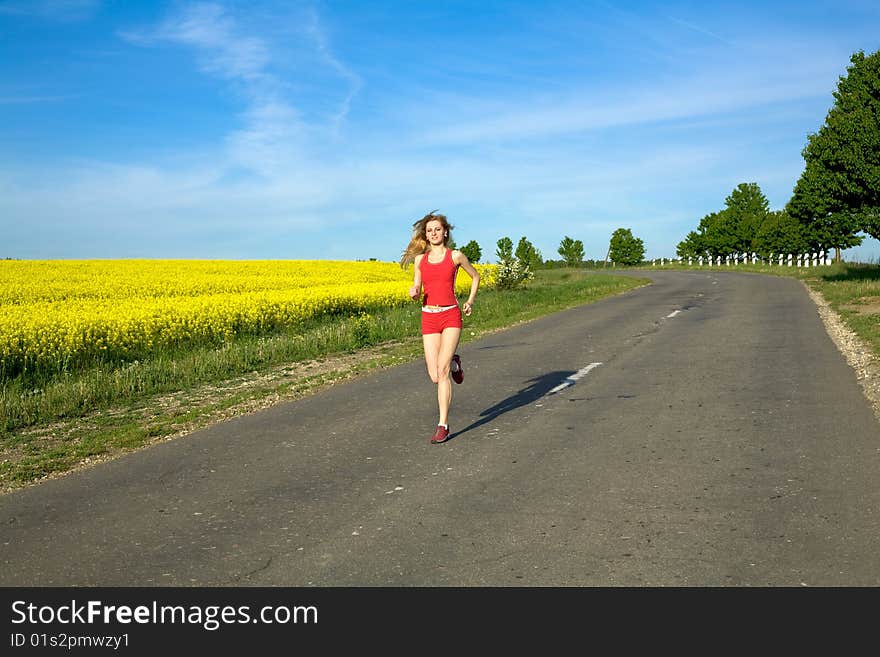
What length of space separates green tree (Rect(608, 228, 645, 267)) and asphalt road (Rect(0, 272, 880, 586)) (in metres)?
100

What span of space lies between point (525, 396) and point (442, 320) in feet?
8.49

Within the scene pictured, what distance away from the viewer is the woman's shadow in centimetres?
830

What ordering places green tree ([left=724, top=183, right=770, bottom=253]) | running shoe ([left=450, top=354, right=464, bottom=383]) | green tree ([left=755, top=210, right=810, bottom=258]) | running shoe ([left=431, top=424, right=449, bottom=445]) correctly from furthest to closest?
green tree ([left=724, top=183, right=770, bottom=253])
green tree ([left=755, top=210, right=810, bottom=258])
running shoe ([left=450, top=354, right=464, bottom=383])
running shoe ([left=431, top=424, right=449, bottom=445])

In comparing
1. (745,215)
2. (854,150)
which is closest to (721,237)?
(745,215)

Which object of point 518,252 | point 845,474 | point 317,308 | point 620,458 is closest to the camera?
point 845,474

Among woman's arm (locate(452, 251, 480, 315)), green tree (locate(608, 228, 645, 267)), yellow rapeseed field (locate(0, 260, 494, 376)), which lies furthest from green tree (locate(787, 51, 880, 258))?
green tree (locate(608, 228, 645, 267))

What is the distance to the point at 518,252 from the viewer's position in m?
91.1

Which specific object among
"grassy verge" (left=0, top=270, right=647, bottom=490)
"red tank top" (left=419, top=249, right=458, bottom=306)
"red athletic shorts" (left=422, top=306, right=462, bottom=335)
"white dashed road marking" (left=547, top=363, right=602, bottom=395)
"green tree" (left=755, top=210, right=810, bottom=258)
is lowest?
"white dashed road marking" (left=547, top=363, right=602, bottom=395)

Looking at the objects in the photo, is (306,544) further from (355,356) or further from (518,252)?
(518,252)

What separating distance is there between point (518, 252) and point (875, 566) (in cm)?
8778

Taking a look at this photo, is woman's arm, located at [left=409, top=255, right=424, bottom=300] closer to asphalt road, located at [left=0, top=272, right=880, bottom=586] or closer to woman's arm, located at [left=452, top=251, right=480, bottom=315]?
woman's arm, located at [left=452, top=251, right=480, bottom=315]

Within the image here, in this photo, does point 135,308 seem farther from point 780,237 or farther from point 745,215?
point 745,215

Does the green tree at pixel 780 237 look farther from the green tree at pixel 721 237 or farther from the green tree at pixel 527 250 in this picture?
the green tree at pixel 527 250
